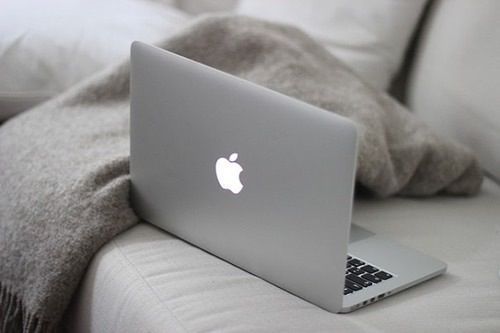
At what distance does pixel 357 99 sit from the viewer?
1561 millimetres

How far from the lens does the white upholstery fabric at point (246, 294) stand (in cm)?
113

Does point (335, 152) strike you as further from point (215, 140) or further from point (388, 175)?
point (388, 175)

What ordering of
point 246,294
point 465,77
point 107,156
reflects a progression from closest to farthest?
point 246,294 < point 107,156 < point 465,77

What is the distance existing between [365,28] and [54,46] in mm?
618

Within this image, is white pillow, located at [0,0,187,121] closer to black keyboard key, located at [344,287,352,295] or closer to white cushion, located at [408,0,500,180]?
white cushion, located at [408,0,500,180]

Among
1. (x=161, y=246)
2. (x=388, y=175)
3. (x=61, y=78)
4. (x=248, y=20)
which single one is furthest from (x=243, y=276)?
(x=61, y=78)

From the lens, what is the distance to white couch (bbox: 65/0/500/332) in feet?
3.73

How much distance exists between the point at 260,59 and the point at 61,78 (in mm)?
420

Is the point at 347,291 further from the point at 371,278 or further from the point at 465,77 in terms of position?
the point at 465,77

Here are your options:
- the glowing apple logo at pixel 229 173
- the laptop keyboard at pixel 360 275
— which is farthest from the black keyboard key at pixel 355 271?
the glowing apple logo at pixel 229 173

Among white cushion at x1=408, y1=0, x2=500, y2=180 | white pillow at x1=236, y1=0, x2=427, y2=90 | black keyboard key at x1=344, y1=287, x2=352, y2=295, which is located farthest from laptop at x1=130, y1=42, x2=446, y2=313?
white pillow at x1=236, y1=0, x2=427, y2=90

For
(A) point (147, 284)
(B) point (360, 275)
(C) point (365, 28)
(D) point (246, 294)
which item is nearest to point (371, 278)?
(B) point (360, 275)

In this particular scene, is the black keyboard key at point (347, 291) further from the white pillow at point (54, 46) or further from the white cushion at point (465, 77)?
the white pillow at point (54, 46)

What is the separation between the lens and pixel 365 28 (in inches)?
73.7
